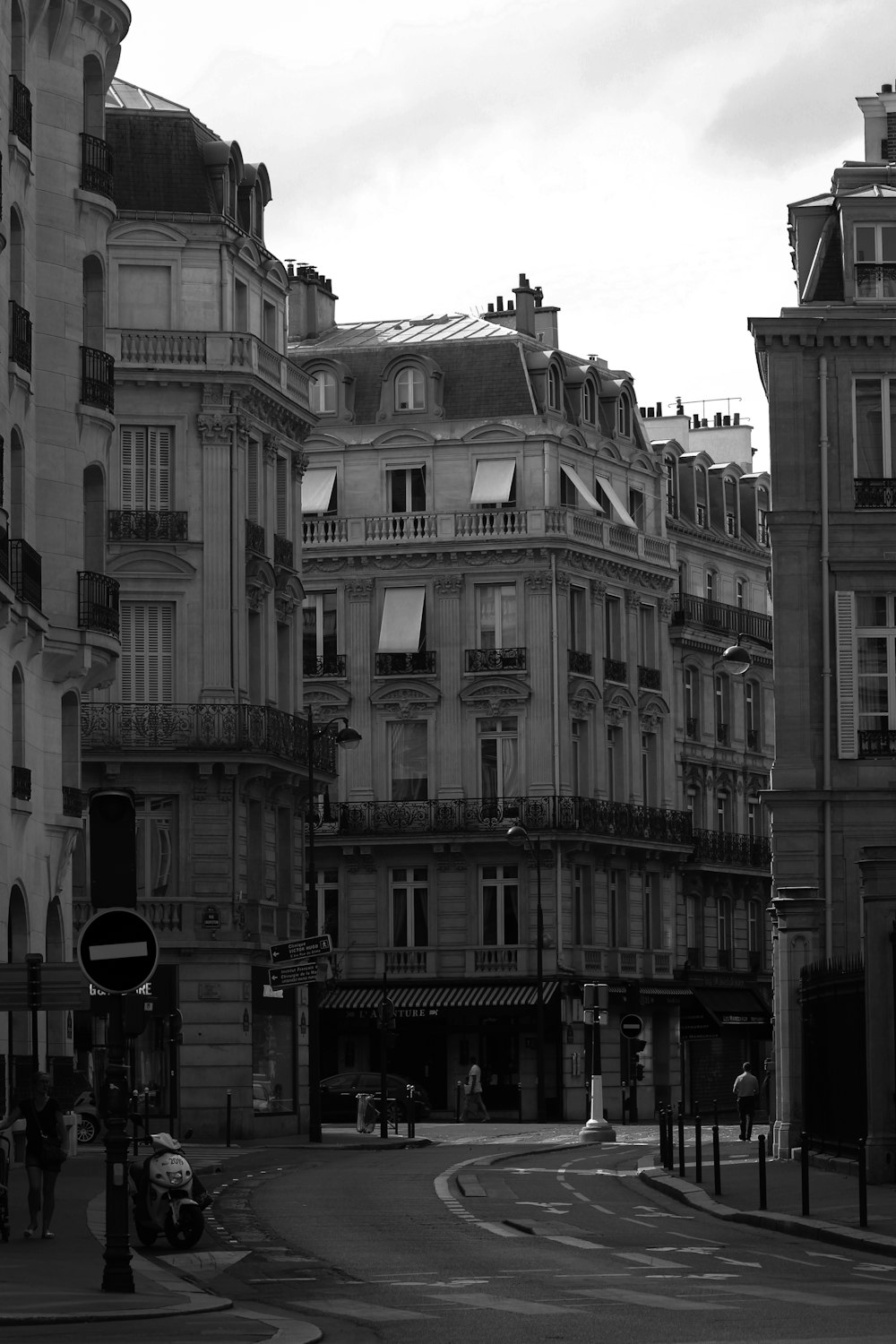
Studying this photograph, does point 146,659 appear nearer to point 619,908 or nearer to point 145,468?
point 145,468

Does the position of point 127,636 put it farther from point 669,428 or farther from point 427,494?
point 669,428

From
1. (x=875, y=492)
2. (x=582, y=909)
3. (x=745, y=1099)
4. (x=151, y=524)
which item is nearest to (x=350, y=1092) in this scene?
(x=582, y=909)

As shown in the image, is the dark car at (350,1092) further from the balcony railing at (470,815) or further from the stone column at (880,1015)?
the stone column at (880,1015)

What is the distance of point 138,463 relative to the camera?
5803 centimetres

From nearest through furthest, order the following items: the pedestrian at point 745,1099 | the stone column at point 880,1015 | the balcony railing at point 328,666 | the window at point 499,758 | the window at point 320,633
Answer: the stone column at point 880,1015 → the pedestrian at point 745,1099 → the window at point 499,758 → the balcony railing at point 328,666 → the window at point 320,633

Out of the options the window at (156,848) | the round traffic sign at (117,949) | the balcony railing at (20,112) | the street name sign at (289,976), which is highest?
the balcony railing at (20,112)

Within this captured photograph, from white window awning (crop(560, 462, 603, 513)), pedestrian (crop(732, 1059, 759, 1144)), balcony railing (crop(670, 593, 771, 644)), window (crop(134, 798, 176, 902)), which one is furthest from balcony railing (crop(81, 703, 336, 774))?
balcony railing (crop(670, 593, 771, 644))

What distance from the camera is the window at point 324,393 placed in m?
78.4

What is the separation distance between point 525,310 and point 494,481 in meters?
10.6

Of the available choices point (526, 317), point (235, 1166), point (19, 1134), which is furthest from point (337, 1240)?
point (526, 317)

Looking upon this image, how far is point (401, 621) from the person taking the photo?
75.4 meters

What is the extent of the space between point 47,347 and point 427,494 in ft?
124

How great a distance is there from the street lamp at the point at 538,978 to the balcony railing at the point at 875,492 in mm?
25751

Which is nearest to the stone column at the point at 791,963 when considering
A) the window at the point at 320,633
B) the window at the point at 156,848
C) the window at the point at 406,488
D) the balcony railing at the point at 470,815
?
the window at the point at 156,848
